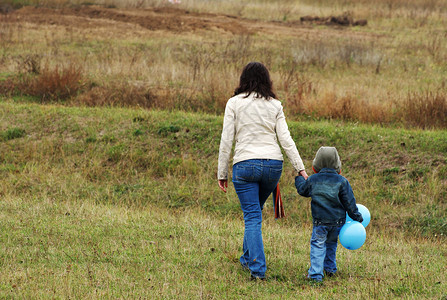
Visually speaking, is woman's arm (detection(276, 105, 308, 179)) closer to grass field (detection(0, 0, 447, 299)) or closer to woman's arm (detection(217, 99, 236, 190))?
woman's arm (detection(217, 99, 236, 190))

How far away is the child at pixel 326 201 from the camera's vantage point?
5.11 meters

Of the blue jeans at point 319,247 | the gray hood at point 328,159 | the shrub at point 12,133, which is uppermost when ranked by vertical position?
the gray hood at point 328,159

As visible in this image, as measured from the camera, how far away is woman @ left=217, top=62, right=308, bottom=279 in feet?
17.0

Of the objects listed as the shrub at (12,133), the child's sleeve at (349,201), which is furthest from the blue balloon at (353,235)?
the shrub at (12,133)

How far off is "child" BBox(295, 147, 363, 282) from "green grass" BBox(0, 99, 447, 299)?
32cm

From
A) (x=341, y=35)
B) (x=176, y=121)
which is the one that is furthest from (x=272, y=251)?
(x=341, y=35)

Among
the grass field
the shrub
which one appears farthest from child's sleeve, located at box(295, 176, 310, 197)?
the shrub

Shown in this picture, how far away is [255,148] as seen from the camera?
205 inches

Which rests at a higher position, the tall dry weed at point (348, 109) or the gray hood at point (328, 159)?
the gray hood at point (328, 159)

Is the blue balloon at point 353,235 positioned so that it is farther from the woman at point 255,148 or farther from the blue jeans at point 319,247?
the woman at point 255,148

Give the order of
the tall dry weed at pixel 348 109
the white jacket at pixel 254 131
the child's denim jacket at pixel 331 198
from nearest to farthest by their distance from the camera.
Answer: the child's denim jacket at pixel 331 198 → the white jacket at pixel 254 131 → the tall dry weed at pixel 348 109

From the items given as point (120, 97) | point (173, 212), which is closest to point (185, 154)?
point (173, 212)

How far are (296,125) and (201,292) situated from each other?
7607mm

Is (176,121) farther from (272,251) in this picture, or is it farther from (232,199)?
(272,251)
